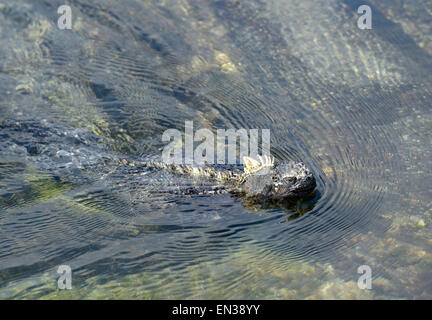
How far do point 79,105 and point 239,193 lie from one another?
306cm

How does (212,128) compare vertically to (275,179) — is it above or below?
above

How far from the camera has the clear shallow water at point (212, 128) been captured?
15.1 ft

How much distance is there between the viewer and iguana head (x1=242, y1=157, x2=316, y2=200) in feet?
18.4

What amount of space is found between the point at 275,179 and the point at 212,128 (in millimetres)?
1509

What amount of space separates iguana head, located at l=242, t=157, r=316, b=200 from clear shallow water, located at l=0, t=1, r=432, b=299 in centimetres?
23

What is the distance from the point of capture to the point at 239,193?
601 centimetres

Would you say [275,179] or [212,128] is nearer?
[275,179]

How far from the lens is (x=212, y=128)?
688 centimetres

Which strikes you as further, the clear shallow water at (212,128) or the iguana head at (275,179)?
the iguana head at (275,179)

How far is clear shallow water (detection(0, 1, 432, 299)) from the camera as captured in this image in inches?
182

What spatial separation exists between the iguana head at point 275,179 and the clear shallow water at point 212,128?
23 cm

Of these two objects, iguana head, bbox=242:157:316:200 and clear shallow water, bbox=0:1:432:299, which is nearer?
clear shallow water, bbox=0:1:432:299
